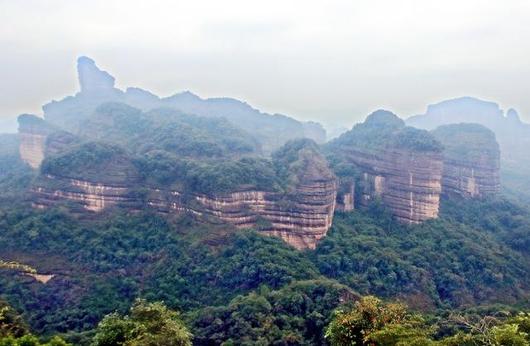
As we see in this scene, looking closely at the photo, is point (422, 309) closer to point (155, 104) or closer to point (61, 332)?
point (61, 332)

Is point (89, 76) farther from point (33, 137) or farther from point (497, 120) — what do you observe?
point (497, 120)

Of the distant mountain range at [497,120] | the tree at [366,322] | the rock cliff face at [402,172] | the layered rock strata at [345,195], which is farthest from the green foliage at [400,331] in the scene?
the distant mountain range at [497,120]

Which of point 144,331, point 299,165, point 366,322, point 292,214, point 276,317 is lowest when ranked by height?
point 276,317

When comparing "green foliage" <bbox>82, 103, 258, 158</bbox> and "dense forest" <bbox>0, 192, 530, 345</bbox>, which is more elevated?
"green foliage" <bbox>82, 103, 258, 158</bbox>

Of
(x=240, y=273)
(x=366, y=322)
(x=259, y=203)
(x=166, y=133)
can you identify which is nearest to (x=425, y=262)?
(x=259, y=203)

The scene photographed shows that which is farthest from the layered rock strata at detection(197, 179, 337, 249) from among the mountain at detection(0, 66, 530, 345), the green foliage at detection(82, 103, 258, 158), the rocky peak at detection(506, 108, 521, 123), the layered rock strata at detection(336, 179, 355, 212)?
the rocky peak at detection(506, 108, 521, 123)

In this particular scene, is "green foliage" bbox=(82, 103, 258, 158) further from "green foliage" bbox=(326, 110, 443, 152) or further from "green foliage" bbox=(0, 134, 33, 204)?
"green foliage" bbox=(326, 110, 443, 152)

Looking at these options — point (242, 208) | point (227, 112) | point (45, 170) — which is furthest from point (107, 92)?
point (242, 208)
